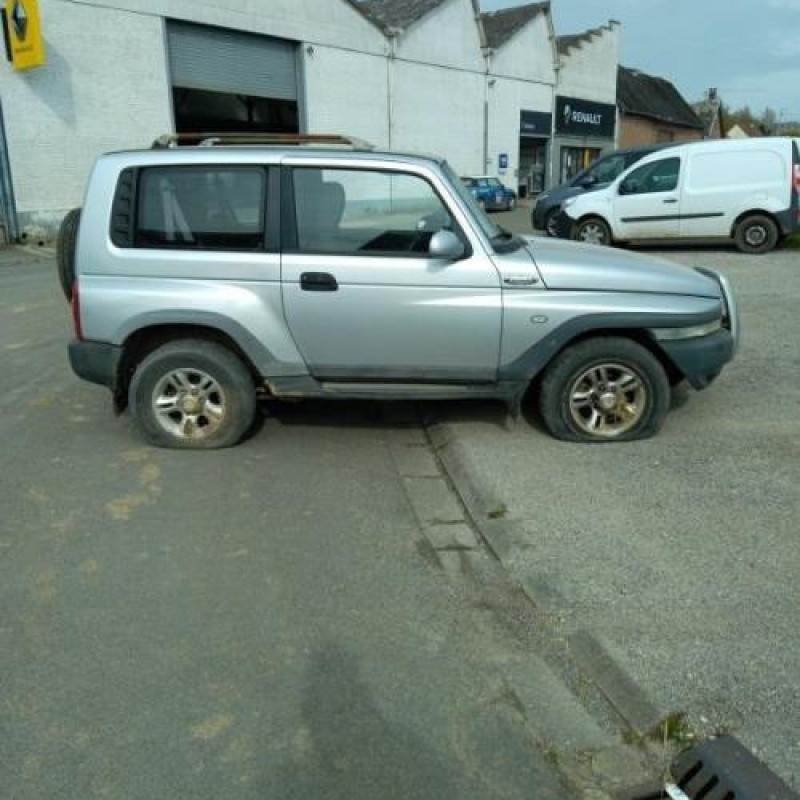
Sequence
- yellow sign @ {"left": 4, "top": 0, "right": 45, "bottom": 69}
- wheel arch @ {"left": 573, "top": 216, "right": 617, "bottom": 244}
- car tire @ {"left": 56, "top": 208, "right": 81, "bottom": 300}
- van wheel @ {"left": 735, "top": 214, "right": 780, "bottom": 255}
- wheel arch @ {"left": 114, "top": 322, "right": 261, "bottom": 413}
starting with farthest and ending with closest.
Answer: yellow sign @ {"left": 4, "top": 0, "right": 45, "bottom": 69} → wheel arch @ {"left": 573, "top": 216, "right": 617, "bottom": 244} → van wheel @ {"left": 735, "top": 214, "right": 780, "bottom": 255} → car tire @ {"left": 56, "top": 208, "right": 81, "bottom": 300} → wheel arch @ {"left": 114, "top": 322, "right": 261, "bottom": 413}

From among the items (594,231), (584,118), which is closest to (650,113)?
(584,118)

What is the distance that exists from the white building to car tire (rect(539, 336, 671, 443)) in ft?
58.7

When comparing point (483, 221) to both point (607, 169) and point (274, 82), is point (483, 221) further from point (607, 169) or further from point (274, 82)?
point (274, 82)

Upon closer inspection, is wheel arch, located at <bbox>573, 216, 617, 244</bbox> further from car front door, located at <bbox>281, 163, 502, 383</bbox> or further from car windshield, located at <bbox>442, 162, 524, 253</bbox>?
car front door, located at <bbox>281, 163, 502, 383</bbox>

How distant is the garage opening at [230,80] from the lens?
71.1ft

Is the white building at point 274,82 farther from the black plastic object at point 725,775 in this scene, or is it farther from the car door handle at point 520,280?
the black plastic object at point 725,775

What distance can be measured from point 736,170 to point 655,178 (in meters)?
1.28

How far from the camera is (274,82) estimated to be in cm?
2402

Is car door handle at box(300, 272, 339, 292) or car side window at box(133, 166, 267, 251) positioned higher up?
car side window at box(133, 166, 267, 251)

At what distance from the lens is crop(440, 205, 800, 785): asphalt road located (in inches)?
108

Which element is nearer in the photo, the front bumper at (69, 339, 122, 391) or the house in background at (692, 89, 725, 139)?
the front bumper at (69, 339, 122, 391)

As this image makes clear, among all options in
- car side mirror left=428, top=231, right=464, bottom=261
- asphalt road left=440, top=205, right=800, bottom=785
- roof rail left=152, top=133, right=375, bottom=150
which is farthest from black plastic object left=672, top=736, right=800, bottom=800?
roof rail left=152, top=133, right=375, bottom=150

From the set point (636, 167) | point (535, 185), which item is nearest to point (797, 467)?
point (636, 167)

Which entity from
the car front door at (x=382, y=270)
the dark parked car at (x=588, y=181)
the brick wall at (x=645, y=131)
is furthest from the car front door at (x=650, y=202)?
the brick wall at (x=645, y=131)
